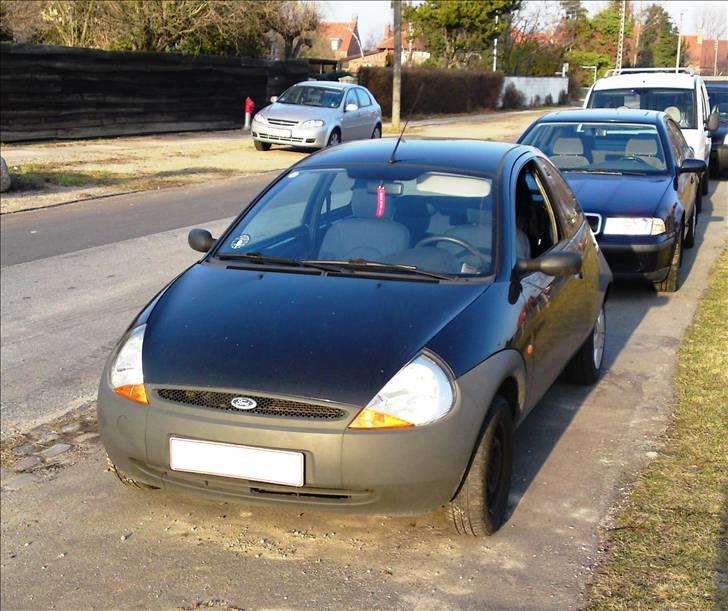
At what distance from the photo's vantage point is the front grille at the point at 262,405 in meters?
3.63

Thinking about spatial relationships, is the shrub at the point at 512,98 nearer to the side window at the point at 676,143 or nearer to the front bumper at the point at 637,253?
the side window at the point at 676,143

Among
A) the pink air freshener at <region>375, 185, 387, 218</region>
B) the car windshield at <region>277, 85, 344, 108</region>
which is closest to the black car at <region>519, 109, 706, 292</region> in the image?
the pink air freshener at <region>375, 185, 387, 218</region>

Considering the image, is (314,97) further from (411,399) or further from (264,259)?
(411,399)

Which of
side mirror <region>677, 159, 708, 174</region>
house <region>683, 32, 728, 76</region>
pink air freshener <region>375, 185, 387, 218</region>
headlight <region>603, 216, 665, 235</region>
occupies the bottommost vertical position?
headlight <region>603, 216, 665, 235</region>

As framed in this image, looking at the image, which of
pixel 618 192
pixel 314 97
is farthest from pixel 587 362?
pixel 314 97

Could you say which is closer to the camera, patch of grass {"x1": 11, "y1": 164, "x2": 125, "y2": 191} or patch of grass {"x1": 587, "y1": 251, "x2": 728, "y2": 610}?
patch of grass {"x1": 587, "y1": 251, "x2": 728, "y2": 610}

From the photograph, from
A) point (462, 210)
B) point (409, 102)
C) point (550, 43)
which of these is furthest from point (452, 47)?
point (462, 210)

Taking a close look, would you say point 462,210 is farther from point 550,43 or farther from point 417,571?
point 550,43

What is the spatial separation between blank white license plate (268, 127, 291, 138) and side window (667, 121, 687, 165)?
1351cm

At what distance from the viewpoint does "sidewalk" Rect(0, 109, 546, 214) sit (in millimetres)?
15812

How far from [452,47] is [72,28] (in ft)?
110

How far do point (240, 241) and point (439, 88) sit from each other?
42.1 m

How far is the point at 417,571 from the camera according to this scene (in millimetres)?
3834

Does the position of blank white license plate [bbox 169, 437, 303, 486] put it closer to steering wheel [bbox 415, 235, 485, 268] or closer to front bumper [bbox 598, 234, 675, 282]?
steering wheel [bbox 415, 235, 485, 268]
